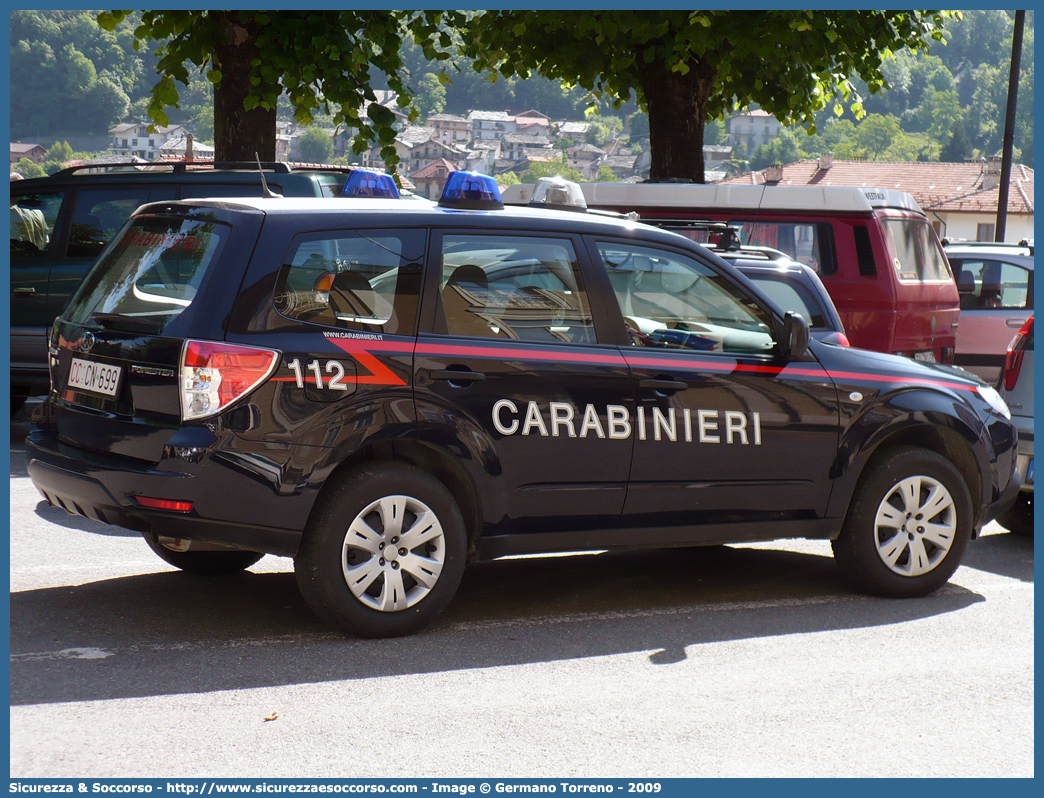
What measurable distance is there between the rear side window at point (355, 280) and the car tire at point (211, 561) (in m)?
1.49

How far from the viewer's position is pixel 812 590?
6.16 meters

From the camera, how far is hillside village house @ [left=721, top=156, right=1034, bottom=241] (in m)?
72.6

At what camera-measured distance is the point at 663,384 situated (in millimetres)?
5375

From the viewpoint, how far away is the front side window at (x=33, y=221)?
10.2 metres

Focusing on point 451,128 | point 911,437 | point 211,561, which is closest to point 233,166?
point 211,561

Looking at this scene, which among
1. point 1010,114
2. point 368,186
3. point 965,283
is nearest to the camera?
point 368,186

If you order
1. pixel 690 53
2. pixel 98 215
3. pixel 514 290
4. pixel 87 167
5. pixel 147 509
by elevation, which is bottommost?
pixel 147 509

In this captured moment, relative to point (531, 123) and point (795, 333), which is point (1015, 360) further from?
point (531, 123)

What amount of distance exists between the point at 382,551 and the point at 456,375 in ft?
2.40

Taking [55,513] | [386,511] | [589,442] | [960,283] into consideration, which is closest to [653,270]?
[589,442]

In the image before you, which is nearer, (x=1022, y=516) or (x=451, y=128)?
(x=1022, y=516)

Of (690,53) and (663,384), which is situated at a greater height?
(690,53)

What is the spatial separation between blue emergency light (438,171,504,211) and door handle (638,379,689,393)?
37.4 inches
